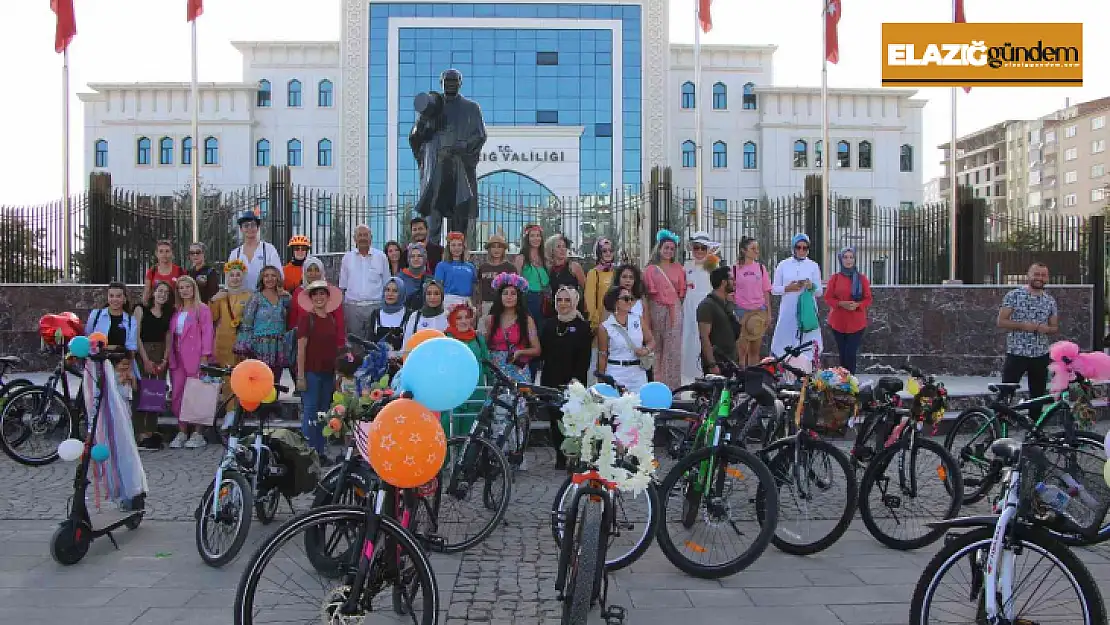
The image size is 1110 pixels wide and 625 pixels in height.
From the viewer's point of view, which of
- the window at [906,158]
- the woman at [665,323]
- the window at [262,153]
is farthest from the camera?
the window at [906,158]

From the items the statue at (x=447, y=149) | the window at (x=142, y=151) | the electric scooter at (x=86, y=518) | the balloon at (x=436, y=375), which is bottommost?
the electric scooter at (x=86, y=518)

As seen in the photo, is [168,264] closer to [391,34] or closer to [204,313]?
[204,313]

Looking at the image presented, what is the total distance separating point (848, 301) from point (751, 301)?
1.20 metres

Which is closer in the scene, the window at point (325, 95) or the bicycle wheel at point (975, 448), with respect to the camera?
the bicycle wheel at point (975, 448)

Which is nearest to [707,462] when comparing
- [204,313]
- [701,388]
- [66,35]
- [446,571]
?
[701,388]

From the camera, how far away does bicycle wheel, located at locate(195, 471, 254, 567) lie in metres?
5.56

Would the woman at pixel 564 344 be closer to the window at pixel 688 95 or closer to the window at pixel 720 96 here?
the window at pixel 688 95

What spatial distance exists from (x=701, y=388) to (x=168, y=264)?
6928 mm

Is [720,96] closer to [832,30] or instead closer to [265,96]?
[265,96]

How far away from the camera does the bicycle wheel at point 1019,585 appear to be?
3.55 metres

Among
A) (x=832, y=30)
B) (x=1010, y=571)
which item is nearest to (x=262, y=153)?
(x=832, y=30)

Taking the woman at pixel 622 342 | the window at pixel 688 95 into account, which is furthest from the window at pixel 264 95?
the woman at pixel 622 342

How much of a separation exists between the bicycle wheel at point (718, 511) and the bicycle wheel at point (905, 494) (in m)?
0.98

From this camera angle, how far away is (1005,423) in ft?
23.1
